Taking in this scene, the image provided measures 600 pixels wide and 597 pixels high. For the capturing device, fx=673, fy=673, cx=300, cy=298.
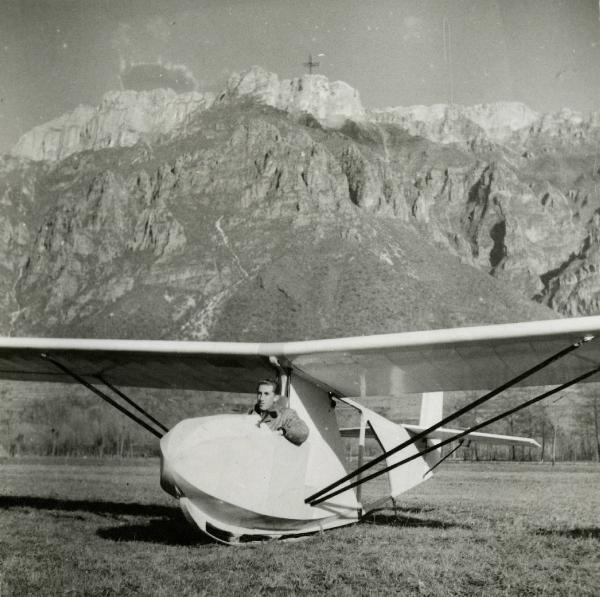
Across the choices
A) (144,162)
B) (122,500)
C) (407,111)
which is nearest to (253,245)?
(144,162)

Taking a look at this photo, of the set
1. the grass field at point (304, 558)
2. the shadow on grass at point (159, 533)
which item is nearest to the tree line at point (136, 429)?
the grass field at point (304, 558)

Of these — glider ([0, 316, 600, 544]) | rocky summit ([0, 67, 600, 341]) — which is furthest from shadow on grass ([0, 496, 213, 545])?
rocky summit ([0, 67, 600, 341])

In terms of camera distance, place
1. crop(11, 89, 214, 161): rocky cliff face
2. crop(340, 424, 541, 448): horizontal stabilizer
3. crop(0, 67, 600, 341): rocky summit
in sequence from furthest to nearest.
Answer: crop(11, 89, 214, 161): rocky cliff face < crop(0, 67, 600, 341): rocky summit < crop(340, 424, 541, 448): horizontal stabilizer

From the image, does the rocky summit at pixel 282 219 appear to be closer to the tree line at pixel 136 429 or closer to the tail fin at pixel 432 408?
the tree line at pixel 136 429

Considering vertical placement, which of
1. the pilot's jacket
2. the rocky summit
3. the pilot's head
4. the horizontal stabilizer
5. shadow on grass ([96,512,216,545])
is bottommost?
shadow on grass ([96,512,216,545])

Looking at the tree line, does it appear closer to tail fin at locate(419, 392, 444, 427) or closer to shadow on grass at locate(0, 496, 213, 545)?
tail fin at locate(419, 392, 444, 427)
